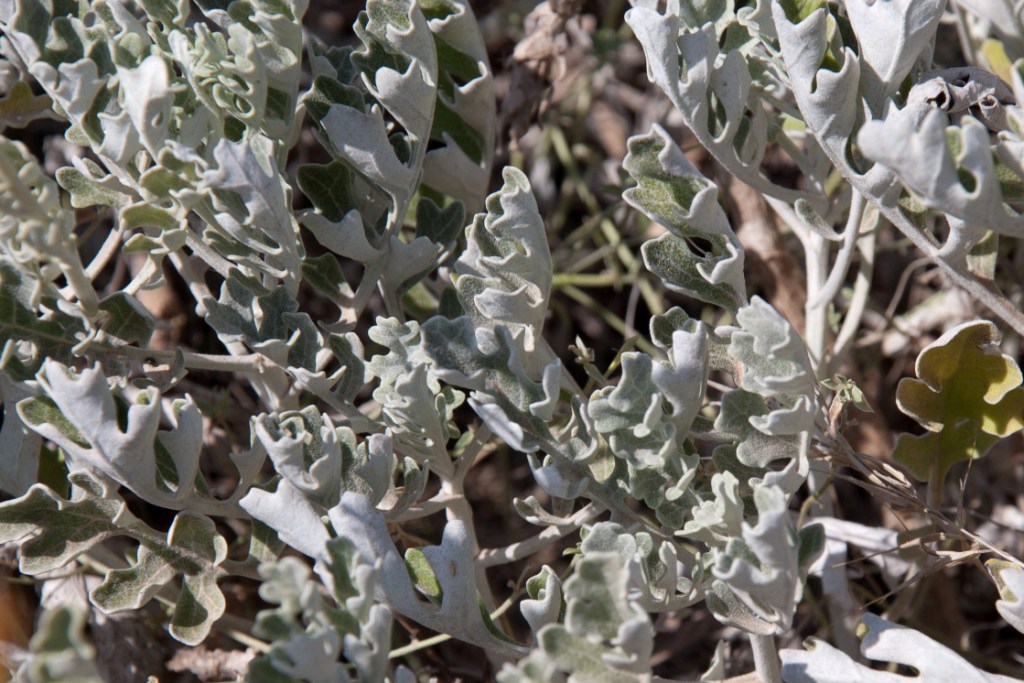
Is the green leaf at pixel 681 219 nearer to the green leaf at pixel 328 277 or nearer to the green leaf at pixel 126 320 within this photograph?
the green leaf at pixel 328 277

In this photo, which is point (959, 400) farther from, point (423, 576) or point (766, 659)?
point (423, 576)

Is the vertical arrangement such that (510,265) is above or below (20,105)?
above

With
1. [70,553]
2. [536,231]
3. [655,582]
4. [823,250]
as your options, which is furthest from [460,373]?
[823,250]

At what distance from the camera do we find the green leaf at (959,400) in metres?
1.35

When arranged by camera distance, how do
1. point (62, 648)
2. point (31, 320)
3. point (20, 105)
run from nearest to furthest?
point (62, 648)
point (31, 320)
point (20, 105)

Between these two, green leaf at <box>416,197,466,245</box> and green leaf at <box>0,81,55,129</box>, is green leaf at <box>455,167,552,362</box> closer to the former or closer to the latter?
green leaf at <box>416,197,466,245</box>

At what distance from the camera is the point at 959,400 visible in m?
1.43

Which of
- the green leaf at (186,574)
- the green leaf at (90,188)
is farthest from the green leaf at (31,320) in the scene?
the green leaf at (186,574)

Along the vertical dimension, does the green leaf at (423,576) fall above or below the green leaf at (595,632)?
below

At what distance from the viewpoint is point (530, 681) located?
96 cm

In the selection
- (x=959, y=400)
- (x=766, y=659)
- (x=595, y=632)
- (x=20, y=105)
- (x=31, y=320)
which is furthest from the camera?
(x=20, y=105)

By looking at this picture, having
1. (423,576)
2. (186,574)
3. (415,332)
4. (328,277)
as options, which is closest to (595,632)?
(423,576)

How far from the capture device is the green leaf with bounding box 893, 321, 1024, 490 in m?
1.35

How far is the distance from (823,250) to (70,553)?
43.6 inches
